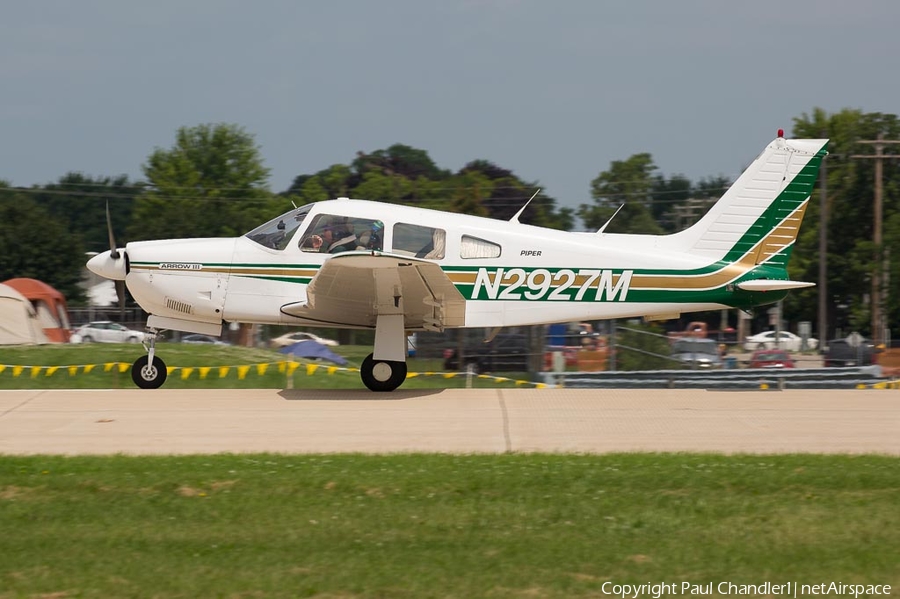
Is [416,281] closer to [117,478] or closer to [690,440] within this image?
[690,440]

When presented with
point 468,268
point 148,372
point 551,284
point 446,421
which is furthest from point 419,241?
point 148,372

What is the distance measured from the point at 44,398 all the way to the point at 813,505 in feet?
25.9

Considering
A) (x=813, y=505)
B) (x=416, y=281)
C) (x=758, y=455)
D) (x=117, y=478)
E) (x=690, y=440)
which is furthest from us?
(x=416, y=281)

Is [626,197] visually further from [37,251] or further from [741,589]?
[741,589]

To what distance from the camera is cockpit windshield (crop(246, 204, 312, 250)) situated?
37.7 ft

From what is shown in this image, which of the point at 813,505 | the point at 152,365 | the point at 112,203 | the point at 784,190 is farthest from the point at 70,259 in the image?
the point at 813,505

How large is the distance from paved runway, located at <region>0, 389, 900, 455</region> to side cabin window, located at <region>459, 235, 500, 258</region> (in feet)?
5.16

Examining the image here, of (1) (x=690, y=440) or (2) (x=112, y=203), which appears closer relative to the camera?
(1) (x=690, y=440)

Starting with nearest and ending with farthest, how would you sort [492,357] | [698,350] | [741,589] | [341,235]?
[741,589] → [341,235] → [492,357] → [698,350]

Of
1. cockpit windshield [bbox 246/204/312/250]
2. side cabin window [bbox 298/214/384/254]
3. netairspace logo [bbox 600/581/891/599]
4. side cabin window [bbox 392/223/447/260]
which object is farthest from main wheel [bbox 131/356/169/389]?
netairspace logo [bbox 600/581/891/599]

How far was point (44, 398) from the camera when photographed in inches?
422

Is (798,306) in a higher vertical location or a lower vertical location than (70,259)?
lower

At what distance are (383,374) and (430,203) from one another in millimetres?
54078

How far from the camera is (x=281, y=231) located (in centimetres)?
1159
